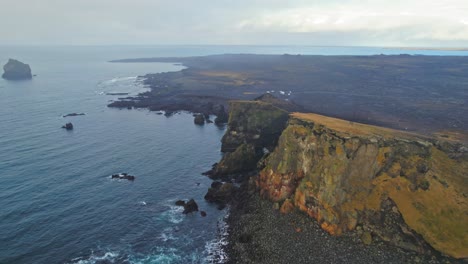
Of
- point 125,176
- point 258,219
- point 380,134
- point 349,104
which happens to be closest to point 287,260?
point 258,219

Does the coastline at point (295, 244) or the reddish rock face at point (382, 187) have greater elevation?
the reddish rock face at point (382, 187)

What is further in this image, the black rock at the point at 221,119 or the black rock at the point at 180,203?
the black rock at the point at 221,119

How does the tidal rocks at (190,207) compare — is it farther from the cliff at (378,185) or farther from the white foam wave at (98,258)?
the white foam wave at (98,258)

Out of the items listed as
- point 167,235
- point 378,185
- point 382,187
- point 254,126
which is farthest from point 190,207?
point 254,126

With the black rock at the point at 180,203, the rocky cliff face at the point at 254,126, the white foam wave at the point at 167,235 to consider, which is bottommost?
the white foam wave at the point at 167,235

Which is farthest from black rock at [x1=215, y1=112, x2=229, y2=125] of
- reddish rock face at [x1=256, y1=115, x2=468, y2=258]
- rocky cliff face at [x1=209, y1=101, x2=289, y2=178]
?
reddish rock face at [x1=256, y1=115, x2=468, y2=258]

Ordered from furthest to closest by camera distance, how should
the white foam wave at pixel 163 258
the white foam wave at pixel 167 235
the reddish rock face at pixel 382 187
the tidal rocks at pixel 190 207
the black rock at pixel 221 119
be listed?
the black rock at pixel 221 119 → the tidal rocks at pixel 190 207 → the white foam wave at pixel 167 235 → the white foam wave at pixel 163 258 → the reddish rock face at pixel 382 187

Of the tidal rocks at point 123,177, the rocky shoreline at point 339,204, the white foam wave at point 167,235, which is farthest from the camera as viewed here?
the tidal rocks at point 123,177

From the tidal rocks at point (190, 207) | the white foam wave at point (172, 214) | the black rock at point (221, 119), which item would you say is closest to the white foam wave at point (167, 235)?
the white foam wave at point (172, 214)

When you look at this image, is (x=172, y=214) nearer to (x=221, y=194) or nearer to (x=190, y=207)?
(x=190, y=207)

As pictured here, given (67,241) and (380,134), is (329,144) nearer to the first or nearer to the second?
(380,134)

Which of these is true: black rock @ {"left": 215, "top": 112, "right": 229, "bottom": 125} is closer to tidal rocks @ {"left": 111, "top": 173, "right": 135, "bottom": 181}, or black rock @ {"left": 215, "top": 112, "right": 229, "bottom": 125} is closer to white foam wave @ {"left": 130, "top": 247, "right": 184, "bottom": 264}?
tidal rocks @ {"left": 111, "top": 173, "right": 135, "bottom": 181}
